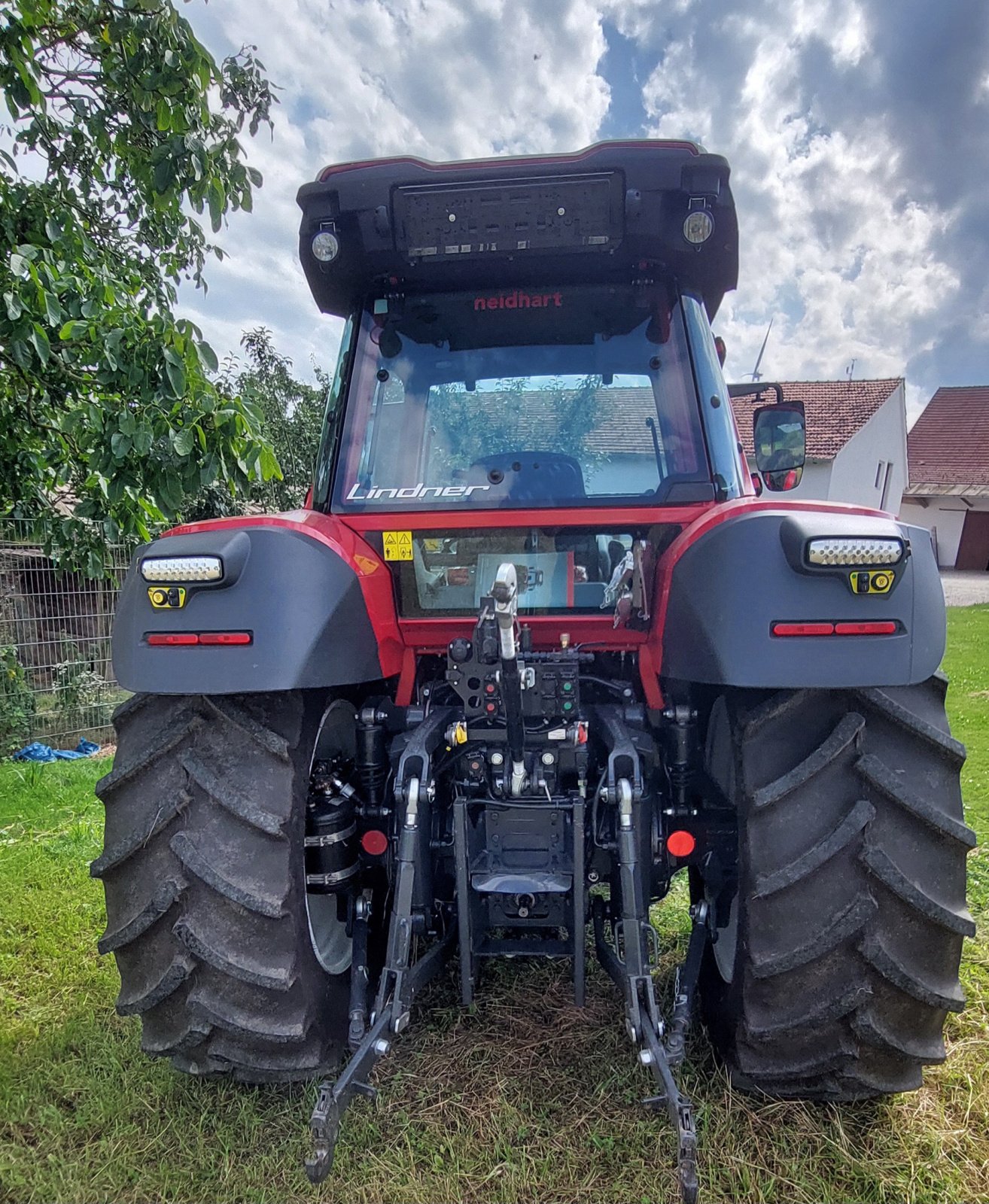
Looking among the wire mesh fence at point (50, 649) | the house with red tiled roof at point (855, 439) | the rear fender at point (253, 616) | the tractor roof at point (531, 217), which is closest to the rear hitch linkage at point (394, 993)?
the rear fender at point (253, 616)

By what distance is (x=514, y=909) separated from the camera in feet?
6.81

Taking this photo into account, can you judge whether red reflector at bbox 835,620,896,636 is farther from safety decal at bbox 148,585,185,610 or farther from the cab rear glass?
safety decal at bbox 148,585,185,610

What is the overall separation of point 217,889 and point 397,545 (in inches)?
40.1

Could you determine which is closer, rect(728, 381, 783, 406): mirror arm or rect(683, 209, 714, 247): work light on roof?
rect(683, 209, 714, 247): work light on roof

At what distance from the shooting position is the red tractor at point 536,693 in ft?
5.76

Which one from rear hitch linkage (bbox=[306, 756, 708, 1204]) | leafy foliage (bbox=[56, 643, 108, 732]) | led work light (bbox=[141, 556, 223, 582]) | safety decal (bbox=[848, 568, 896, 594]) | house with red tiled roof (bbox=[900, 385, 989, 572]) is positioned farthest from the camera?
house with red tiled roof (bbox=[900, 385, 989, 572])

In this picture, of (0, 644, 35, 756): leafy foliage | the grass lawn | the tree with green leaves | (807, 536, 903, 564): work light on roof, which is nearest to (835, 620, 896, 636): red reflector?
(807, 536, 903, 564): work light on roof

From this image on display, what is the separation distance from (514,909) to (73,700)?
19.4ft

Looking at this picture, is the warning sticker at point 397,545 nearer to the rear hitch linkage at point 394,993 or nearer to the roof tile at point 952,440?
the rear hitch linkage at point 394,993

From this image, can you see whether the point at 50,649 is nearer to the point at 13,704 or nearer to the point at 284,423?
the point at 13,704

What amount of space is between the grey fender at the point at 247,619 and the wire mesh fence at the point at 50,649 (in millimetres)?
4797

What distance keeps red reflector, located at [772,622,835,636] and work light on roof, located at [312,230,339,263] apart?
165 centimetres

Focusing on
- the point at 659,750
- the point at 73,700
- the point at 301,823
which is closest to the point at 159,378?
the point at 301,823

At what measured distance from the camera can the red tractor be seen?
1755mm
